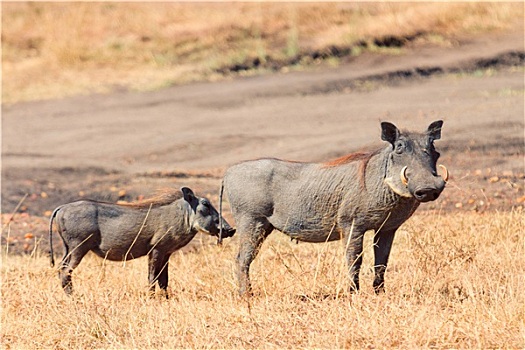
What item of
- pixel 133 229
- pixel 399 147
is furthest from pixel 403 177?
pixel 133 229

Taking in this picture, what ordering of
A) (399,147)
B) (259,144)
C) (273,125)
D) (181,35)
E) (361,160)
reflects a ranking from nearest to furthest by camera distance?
(399,147)
(361,160)
(259,144)
(273,125)
(181,35)

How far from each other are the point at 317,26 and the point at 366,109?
13.9 feet

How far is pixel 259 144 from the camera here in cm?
1293

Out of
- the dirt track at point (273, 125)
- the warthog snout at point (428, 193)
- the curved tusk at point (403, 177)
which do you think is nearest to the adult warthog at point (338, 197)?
the curved tusk at point (403, 177)

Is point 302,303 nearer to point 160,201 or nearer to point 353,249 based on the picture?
point 353,249

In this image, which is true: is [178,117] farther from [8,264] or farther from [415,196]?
[415,196]

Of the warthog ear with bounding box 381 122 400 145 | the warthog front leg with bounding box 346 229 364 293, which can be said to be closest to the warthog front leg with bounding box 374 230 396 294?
the warthog front leg with bounding box 346 229 364 293

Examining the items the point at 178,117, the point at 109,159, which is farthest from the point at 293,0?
the point at 109,159

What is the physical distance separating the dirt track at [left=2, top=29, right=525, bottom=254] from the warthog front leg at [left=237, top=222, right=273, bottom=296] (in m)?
2.79

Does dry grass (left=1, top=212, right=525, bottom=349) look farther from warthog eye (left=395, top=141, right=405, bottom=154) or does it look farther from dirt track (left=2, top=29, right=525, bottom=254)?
dirt track (left=2, top=29, right=525, bottom=254)

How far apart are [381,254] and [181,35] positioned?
1338 cm

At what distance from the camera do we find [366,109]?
14.1 m

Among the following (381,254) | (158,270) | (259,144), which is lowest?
(259,144)

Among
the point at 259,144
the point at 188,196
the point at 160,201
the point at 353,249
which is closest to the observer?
the point at 353,249
